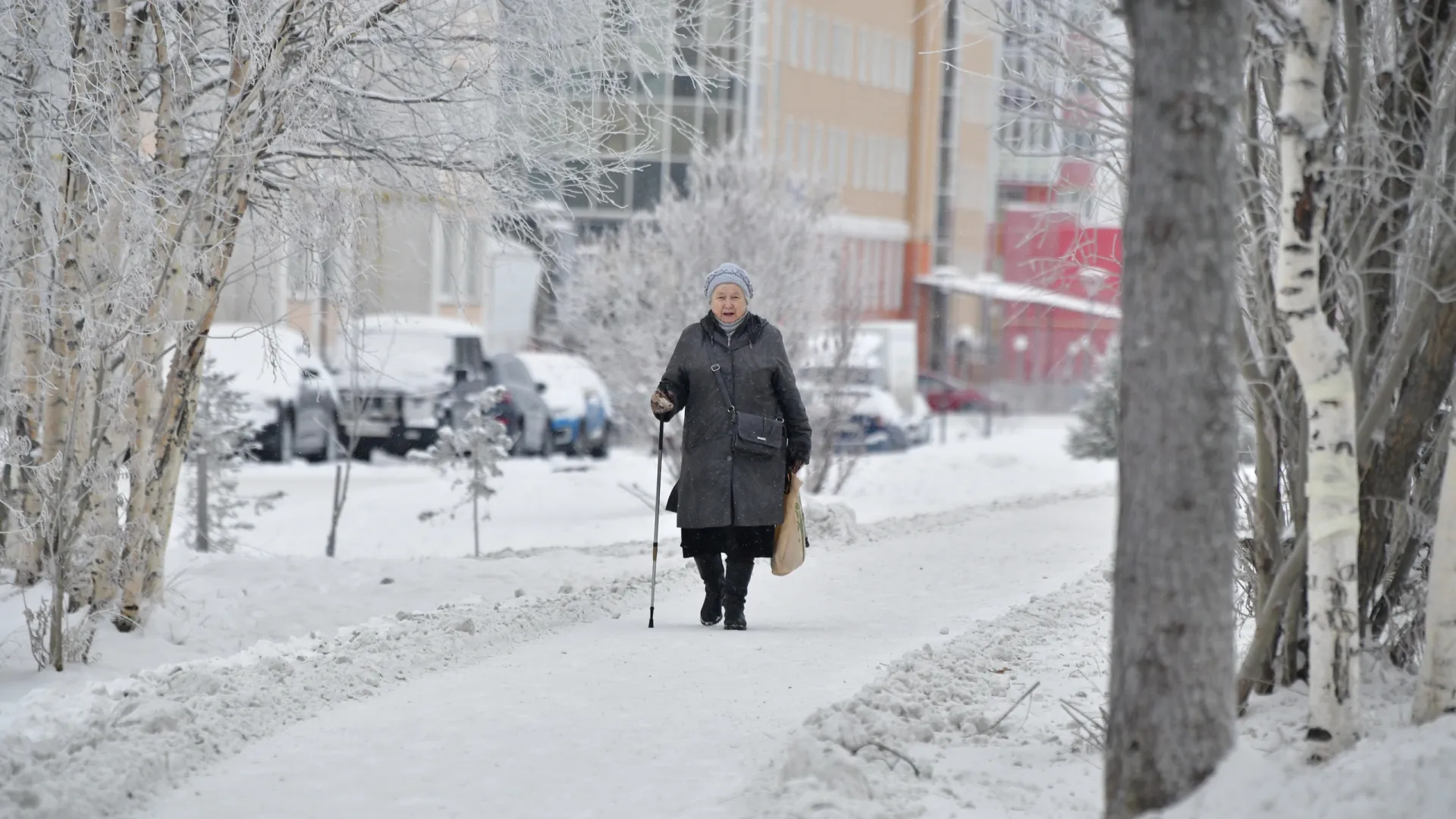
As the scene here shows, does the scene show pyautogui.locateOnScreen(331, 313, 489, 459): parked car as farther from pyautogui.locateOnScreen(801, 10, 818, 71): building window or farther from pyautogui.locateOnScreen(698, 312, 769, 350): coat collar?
pyautogui.locateOnScreen(801, 10, 818, 71): building window

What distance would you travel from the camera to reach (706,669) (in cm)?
807

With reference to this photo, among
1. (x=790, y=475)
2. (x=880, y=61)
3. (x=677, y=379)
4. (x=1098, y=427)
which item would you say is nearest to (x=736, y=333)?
(x=677, y=379)

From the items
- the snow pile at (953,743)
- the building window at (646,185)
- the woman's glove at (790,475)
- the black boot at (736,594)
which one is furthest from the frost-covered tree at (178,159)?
the building window at (646,185)

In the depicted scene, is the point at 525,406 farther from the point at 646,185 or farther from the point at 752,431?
the point at 752,431

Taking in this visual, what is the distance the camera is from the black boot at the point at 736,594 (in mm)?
9367

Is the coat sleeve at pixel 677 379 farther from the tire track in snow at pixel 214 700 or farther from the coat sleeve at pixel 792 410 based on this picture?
the tire track in snow at pixel 214 700

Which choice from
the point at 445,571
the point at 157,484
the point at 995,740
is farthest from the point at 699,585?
the point at 995,740

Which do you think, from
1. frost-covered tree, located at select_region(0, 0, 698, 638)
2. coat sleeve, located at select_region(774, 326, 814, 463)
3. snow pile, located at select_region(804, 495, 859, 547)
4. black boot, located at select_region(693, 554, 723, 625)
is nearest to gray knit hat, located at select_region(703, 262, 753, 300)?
coat sleeve, located at select_region(774, 326, 814, 463)

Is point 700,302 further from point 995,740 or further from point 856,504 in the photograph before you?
point 995,740

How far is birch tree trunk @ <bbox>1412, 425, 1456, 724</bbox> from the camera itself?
5.43 m

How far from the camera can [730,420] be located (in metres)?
9.37

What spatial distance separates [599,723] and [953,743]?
3.98 ft

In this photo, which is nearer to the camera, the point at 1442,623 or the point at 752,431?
the point at 1442,623

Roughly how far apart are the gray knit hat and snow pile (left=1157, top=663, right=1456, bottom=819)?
4.50 meters
